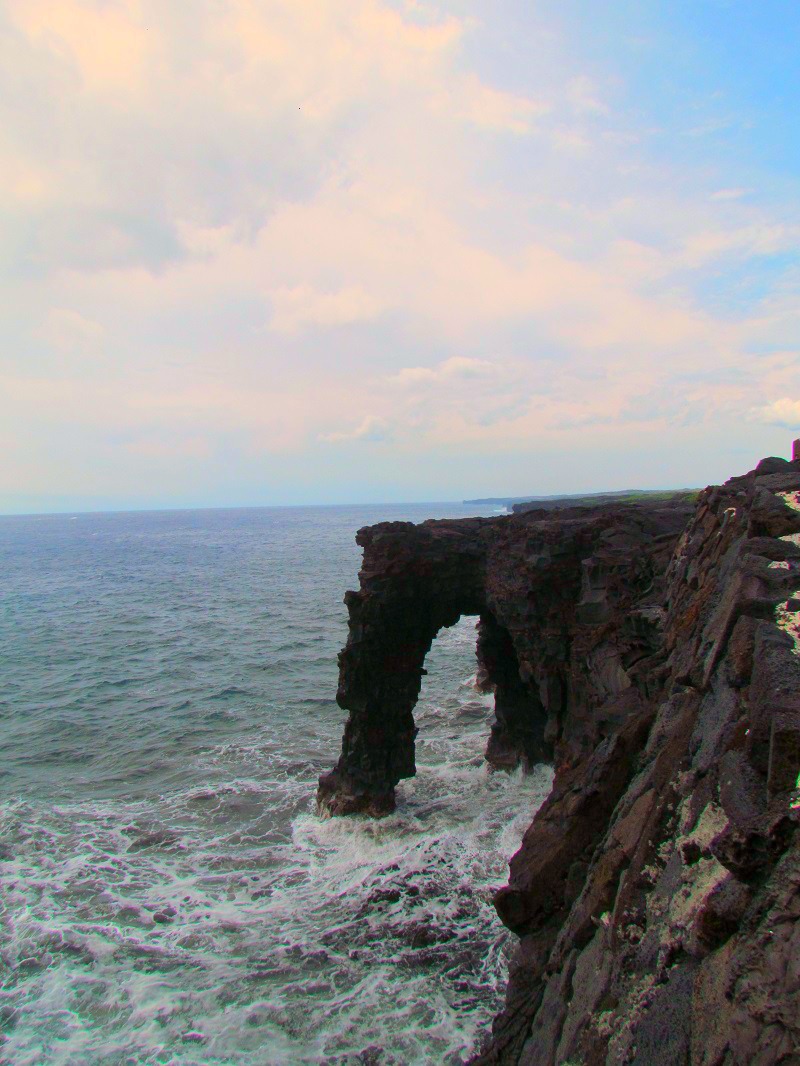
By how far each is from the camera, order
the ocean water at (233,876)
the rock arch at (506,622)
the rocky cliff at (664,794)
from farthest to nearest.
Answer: the rock arch at (506,622)
the ocean water at (233,876)
the rocky cliff at (664,794)

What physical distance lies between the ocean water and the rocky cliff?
5.86m

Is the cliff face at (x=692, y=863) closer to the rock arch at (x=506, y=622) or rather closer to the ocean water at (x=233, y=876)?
the rock arch at (x=506, y=622)

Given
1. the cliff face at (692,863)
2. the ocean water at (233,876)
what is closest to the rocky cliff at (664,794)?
the cliff face at (692,863)

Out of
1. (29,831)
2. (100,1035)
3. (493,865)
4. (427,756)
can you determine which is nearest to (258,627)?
(427,756)

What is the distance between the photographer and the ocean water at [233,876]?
14.5 meters

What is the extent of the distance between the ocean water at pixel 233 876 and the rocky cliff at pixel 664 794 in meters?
5.86

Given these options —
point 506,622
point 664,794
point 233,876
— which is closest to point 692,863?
point 664,794

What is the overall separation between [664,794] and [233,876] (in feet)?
57.7

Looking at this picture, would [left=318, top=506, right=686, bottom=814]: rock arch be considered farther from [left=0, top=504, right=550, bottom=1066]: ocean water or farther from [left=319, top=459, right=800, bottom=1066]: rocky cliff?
[left=0, top=504, right=550, bottom=1066]: ocean water

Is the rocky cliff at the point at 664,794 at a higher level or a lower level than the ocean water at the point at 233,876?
higher

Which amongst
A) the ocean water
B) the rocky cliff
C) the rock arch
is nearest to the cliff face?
the rocky cliff

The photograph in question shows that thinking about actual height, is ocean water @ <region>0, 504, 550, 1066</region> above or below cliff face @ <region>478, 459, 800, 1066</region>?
below

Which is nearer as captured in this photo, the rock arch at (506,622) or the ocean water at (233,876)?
the ocean water at (233,876)

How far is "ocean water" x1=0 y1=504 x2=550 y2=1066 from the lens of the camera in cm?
1452
